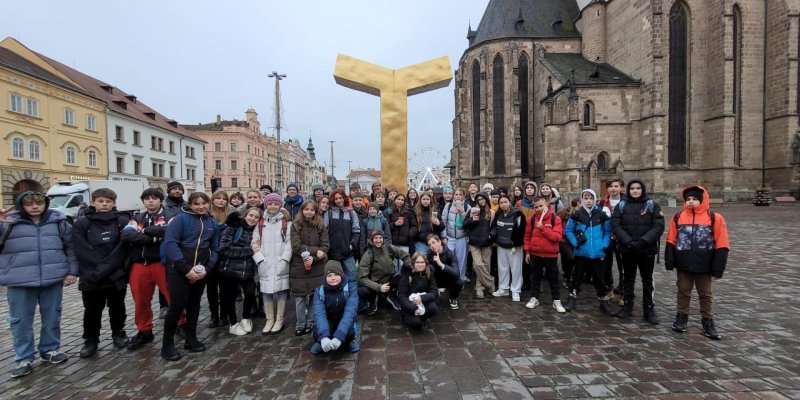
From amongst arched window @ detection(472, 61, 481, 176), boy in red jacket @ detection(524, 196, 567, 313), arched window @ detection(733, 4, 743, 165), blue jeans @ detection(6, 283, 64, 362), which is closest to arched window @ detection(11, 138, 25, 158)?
blue jeans @ detection(6, 283, 64, 362)

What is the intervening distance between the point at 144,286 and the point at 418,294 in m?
3.21

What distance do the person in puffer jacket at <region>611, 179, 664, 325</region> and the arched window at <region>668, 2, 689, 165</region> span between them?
1038 inches

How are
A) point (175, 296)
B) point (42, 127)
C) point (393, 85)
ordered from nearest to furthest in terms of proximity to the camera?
point (175, 296)
point (393, 85)
point (42, 127)

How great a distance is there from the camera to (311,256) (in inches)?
170

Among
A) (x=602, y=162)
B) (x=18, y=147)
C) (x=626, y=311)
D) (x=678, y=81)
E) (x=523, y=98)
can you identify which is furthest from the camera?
(x=523, y=98)

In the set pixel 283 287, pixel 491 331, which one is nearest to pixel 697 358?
pixel 491 331

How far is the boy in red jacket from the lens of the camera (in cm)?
502

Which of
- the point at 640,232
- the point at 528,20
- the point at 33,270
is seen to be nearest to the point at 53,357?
the point at 33,270

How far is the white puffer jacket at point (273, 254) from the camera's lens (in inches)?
172

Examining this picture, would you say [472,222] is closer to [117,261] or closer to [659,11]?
[117,261]

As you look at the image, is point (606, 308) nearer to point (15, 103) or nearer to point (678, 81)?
point (678, 81)

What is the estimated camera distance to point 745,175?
2397 centimetres

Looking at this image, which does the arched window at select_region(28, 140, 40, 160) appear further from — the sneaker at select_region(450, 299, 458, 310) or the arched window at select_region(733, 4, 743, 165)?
the arched window at select_region(733, 4, 743, 165)

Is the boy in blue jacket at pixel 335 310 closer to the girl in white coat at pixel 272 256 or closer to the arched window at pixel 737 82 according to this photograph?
the girl in white coat at pixel 272 256
